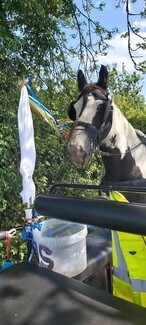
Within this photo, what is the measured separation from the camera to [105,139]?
8.09 ft

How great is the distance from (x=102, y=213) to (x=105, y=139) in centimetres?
185

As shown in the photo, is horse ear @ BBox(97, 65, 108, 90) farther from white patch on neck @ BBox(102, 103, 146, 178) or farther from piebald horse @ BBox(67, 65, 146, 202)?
white patch on neck @ BBox(102, 103, 146, 178)

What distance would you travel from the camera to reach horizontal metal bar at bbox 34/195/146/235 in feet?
1.98

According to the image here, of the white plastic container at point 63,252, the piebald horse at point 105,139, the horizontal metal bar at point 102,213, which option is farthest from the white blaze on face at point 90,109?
the horizontal metal bar at point 102,213

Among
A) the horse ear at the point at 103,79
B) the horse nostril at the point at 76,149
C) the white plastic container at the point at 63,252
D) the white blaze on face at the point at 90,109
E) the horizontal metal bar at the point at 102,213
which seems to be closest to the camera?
the horizontal metal bar at the point at 102,213

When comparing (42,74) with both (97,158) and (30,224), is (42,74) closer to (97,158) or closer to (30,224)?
(97,158)

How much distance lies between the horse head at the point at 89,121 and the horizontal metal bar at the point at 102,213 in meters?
1.41

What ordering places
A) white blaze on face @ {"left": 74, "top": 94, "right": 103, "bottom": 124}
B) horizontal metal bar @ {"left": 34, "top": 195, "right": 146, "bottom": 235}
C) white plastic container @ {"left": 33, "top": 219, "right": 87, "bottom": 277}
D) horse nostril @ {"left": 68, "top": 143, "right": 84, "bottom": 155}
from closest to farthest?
horizontal metal bar @ {"left": 34, "top": 195, "right": 146, "bottom": 235}, white plastic container @ {"left": 33, "top": 219, "right": 87, "bottom": 277}, horse nostril @ {"left": 68, "top": 143, "right": 84, "bottom": 155}, white blaze on face @ {"left": 74, "top": 94, "right": 103, "bottom": 124}

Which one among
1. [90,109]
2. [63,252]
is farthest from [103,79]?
[63,252]

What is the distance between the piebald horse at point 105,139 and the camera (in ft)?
7.42

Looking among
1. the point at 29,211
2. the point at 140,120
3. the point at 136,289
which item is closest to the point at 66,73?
the point at 29,211

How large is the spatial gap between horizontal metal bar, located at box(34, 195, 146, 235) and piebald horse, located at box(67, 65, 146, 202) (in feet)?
4.66

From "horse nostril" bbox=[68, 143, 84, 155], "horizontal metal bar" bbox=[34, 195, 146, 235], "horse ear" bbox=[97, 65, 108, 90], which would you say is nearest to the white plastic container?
"horizontal metal bar" bbox=[34, 195, 146, 235]

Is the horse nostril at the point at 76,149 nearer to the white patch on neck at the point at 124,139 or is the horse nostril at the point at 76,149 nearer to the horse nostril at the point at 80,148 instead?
the horse nostril at the point at 80,148
